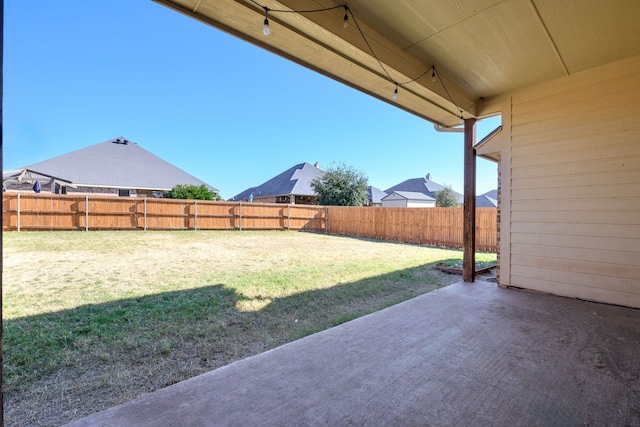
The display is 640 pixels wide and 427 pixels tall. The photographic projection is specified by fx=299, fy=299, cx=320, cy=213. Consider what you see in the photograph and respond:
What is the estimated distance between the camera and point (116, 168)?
1727 centimetres

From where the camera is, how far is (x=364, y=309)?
3.50 meters

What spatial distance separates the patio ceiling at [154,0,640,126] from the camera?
221 centimetres

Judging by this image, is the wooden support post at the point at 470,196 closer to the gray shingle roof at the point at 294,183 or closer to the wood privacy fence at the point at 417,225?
the wood privacy fence at the point at 417,225

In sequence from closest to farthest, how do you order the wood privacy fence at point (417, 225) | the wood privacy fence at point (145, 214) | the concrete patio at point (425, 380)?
the concrete patio at point (425, 380)
the wood privacy fence at point (417, 225)
the wood privacy fence at point (145, 214)

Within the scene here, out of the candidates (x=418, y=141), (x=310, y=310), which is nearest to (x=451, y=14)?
(x=310, y=310)

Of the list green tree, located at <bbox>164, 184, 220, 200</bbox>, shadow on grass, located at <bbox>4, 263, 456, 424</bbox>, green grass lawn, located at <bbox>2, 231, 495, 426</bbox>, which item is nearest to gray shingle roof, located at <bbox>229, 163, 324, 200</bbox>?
green tree, located at <bbox>164, 184, 220, 200</bbox>

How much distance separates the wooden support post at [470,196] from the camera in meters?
4.28

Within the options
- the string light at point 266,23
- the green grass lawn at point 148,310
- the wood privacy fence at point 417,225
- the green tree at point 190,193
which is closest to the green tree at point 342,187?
the wood privacy fence at point 417,225

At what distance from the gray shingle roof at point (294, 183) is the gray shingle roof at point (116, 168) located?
5451mm

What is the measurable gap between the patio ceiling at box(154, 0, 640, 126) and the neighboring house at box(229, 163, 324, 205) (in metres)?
17.3

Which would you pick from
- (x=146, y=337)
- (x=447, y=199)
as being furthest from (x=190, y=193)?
(x=447, y=199)

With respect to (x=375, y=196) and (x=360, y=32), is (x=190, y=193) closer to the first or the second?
(x=360, y=32)

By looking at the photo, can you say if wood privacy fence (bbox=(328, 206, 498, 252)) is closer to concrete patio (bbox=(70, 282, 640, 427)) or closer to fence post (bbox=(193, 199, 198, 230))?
fence post (bbox=(193, 199, 198, 230))

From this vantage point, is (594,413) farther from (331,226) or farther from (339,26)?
(331,226)
